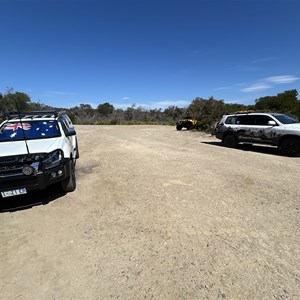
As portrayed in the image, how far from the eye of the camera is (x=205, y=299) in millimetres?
2512

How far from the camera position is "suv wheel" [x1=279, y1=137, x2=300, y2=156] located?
9504mm

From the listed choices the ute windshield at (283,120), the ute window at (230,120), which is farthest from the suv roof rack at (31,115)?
the ute windshield at (283,120)

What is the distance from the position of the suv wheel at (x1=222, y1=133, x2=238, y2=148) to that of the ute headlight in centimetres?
915

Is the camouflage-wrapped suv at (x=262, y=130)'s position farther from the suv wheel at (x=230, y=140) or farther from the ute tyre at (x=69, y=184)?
the ute tyre at (x=69, y=184)

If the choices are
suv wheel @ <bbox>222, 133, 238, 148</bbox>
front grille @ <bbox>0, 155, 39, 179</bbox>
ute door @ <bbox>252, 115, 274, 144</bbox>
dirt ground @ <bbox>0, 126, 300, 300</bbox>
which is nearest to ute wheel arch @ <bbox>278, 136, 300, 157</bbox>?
ute door @ <bbox>252, 115, 274, 144</bbox>

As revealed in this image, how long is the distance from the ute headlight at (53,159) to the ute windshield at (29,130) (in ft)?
3.92

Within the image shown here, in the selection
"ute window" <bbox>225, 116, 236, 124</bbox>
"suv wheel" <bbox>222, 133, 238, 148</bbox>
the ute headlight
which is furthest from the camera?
"ute window" <bbox>225, 116, 236, 124</bbox>

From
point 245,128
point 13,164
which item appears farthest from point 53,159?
point 245,128

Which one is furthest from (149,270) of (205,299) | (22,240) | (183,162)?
(183,162)

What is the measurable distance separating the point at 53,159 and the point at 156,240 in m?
2.74

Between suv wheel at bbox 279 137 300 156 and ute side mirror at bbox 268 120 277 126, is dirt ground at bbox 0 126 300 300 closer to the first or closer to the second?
suv wheel at bbox 279 137 300 156

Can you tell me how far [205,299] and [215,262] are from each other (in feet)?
2.11

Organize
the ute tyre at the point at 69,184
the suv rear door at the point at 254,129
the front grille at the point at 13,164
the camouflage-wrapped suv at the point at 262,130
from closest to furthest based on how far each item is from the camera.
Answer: the front grille at the point at 13,164 < the ute tyre at the point at 69,184 < the camouflage-wrapped suv at the point at 262,130 < the suv rear door at the point at 254,129

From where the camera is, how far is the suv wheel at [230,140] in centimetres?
1189
